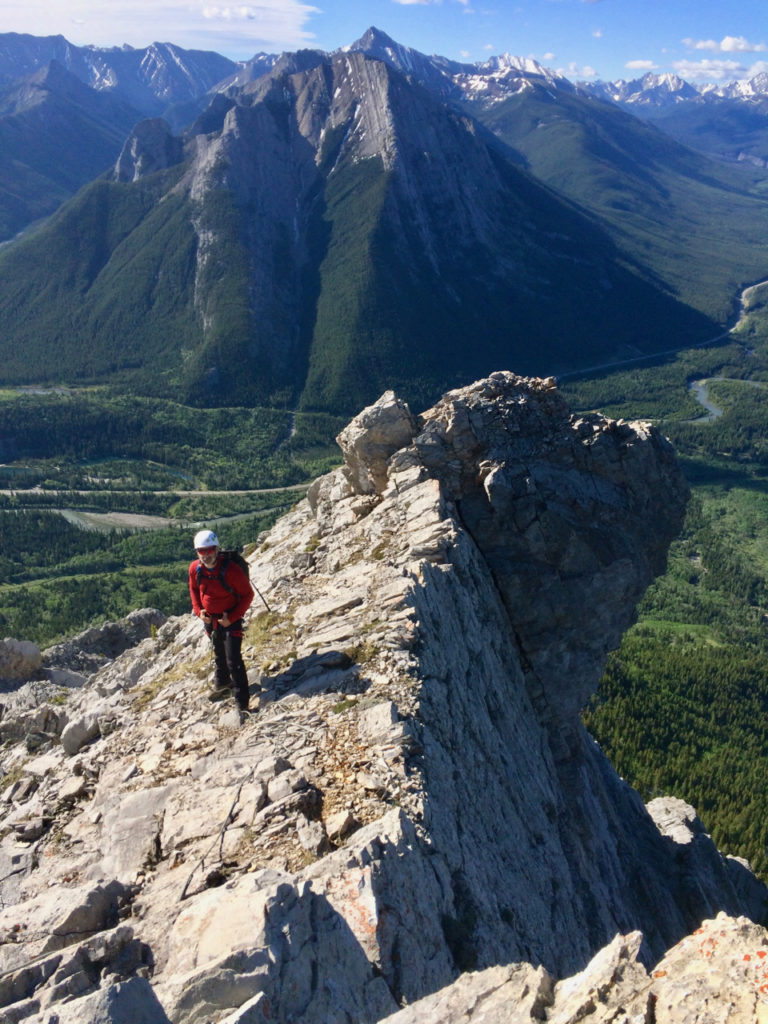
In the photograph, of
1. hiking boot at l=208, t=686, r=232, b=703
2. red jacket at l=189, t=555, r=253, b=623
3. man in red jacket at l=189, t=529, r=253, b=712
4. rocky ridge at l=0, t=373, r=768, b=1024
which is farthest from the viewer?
hiking boot at l=208, t=686, r=232, b=703

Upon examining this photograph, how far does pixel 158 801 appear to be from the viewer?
1436 centimetres

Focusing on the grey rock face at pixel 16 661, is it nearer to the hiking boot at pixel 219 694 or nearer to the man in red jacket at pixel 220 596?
the hiking boot at pixel 219 694

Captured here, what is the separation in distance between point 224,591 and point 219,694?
270 centimetres

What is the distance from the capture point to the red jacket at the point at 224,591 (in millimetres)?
17469

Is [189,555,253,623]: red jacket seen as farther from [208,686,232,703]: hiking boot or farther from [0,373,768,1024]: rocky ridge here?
[0,373,768,1024]: rocky ridge

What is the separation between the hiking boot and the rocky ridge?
1.52 feet

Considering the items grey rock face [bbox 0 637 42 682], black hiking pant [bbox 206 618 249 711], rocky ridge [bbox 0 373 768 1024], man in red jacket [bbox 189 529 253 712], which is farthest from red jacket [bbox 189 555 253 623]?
grey rock face [bbox 0 637 42 682]

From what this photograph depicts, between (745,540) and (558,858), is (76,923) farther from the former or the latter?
(745,540)

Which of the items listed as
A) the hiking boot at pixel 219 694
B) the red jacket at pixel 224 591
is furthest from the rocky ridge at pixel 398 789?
the red jacket at pixel 224 591

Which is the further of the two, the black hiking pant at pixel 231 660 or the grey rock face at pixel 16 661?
the grey rock face at pixel 16 661

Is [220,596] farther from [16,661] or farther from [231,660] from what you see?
[16,661]

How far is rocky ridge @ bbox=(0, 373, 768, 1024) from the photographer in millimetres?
9781

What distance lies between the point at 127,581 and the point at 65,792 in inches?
3795

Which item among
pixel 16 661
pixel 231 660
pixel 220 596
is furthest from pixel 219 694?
pixel 16 661
